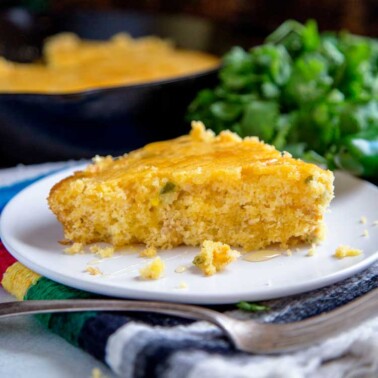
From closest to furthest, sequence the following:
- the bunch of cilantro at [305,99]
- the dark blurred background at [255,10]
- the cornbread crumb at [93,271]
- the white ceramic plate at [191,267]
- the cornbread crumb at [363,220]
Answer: the white ceramic plate at [191,267] < the cornbread crumb at [93,271] < the cornbread crumb at [363,220] < the bunch of cilantro at [305,99] < the dark blurred background at [255,10]

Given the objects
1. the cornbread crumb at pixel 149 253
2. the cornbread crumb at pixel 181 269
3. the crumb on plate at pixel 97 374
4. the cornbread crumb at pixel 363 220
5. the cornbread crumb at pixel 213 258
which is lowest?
the crumb on plate at pixel 97 374

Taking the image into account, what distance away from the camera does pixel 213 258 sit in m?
2.07

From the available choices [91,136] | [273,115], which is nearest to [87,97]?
[91,136]

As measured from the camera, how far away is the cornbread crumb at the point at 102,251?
219 cm

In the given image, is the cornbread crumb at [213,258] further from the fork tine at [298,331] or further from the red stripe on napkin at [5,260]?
the red stripe on napkin at [5,260]

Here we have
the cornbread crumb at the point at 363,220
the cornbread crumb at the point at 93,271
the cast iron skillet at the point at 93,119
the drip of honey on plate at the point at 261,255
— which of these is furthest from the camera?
the cast iron skillet at the point at 93,119

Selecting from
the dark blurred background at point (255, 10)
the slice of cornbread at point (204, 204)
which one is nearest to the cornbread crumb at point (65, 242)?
the slice of cornbread at point (204, 204)

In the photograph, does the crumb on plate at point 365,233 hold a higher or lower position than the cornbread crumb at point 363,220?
higher

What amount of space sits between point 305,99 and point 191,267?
1504 mm

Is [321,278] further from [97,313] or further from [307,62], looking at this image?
[307,62]

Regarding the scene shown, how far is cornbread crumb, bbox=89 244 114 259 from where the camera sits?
2193mm

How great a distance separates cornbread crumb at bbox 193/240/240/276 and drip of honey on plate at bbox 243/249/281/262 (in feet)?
0.23

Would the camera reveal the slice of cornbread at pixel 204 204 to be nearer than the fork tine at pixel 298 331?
No

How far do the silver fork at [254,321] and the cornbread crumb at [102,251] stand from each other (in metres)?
0.32
